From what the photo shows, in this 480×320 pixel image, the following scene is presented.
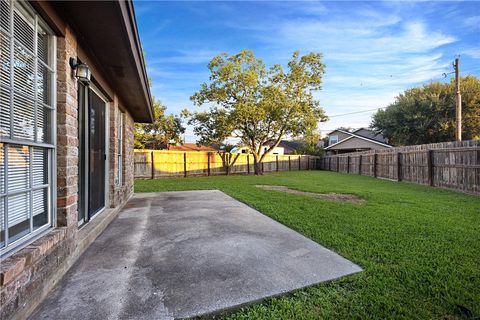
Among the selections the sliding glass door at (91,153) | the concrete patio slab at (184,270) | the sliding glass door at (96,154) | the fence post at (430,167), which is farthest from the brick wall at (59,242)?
the fence post at (430,167)

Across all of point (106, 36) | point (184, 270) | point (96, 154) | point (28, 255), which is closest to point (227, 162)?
point (96, 154)

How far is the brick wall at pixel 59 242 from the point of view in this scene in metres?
1.51

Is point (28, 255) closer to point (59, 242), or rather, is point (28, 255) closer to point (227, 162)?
point (59, 242)

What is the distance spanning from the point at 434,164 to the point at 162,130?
60.0ft

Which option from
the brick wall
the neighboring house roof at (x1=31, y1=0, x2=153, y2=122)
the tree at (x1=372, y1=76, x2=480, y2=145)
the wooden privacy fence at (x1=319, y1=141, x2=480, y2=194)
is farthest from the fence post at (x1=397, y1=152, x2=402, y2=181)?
the brick wall

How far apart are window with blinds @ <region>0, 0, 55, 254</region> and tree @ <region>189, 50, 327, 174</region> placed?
12.7 m

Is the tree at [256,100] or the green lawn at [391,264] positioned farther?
the tree at [256,100]

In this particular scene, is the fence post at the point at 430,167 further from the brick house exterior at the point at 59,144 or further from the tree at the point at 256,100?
the brick house exterior at the point at 59,144

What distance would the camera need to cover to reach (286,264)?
249cm

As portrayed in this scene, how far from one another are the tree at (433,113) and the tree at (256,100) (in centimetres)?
641

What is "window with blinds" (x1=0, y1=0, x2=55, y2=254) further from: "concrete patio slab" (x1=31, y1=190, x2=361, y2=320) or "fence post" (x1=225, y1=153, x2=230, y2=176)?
"fence post" (x1=225, y1=153, x2=230, y2=176)

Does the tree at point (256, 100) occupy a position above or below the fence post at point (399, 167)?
above

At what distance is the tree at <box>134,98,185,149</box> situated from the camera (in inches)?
738

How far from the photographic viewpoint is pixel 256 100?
50.6ft
